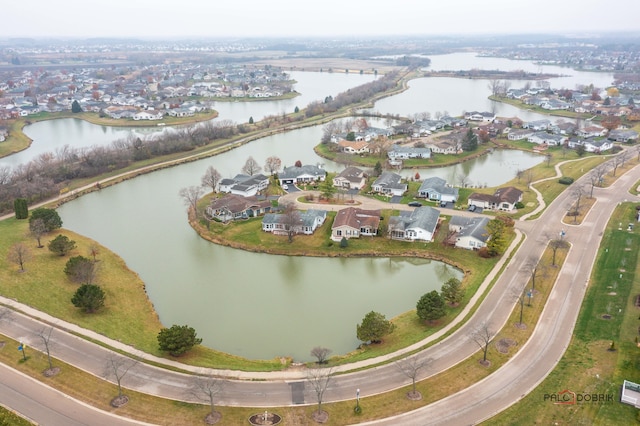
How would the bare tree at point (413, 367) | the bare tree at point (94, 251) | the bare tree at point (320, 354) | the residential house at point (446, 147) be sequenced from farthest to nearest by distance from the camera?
the residential house at point (446, 147) → the bare tree at point (94, 251) → the bare tree at point (320, 354) → the bare tree at point (413, 367)

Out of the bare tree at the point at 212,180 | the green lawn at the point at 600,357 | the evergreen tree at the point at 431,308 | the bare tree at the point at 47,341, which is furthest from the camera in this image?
the bare tree at the point at 212,180

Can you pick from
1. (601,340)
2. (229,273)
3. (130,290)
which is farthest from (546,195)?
(130,290)

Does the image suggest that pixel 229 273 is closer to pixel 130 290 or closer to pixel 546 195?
pixel 130 290

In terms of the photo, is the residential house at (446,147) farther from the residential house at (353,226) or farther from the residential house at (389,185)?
the residential house at (353,226)

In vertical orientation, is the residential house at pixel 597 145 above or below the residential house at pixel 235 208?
above

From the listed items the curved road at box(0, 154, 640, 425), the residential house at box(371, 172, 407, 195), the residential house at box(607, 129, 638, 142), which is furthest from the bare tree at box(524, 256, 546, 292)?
the residential house at box(607, 129, 638, 142)

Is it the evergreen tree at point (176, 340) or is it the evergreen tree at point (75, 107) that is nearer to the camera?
the evergreen tree at point (176, 340)

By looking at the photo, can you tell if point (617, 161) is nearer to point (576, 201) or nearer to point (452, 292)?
point (576, 201)

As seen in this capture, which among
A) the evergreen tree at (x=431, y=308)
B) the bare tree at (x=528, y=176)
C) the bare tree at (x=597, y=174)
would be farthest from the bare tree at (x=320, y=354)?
the bare tree at (x=528, y=176)
